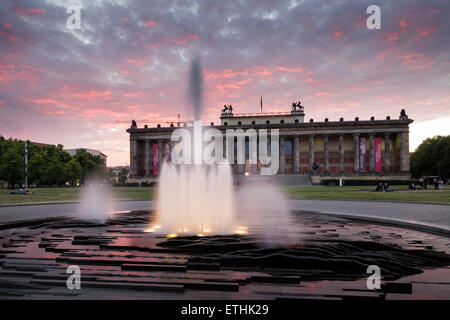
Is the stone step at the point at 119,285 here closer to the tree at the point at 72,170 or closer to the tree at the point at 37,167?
the tree at the point at 37,167

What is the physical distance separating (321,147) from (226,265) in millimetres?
75696

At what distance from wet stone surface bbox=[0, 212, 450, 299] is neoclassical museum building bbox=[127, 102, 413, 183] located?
5796 centimetres

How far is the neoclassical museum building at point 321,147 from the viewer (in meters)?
67.2

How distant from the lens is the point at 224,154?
7544cm

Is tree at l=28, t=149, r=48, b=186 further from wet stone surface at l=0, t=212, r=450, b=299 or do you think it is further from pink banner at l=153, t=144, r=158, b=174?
wet stone surface at l=0, t=212, r=450, b=299

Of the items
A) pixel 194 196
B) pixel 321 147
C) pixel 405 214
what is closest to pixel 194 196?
pixel 194 196

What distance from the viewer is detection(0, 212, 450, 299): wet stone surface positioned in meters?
4.37

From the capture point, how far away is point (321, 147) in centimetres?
7588

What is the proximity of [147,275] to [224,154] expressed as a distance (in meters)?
70.5

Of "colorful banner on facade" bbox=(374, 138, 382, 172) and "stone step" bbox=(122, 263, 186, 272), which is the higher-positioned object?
"colorful banner on facade" bbox=(374, 138, 382, 172)

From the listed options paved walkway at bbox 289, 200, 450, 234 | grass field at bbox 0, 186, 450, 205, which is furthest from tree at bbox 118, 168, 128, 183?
paved walkway at bbox 289, 200, 450, 234
